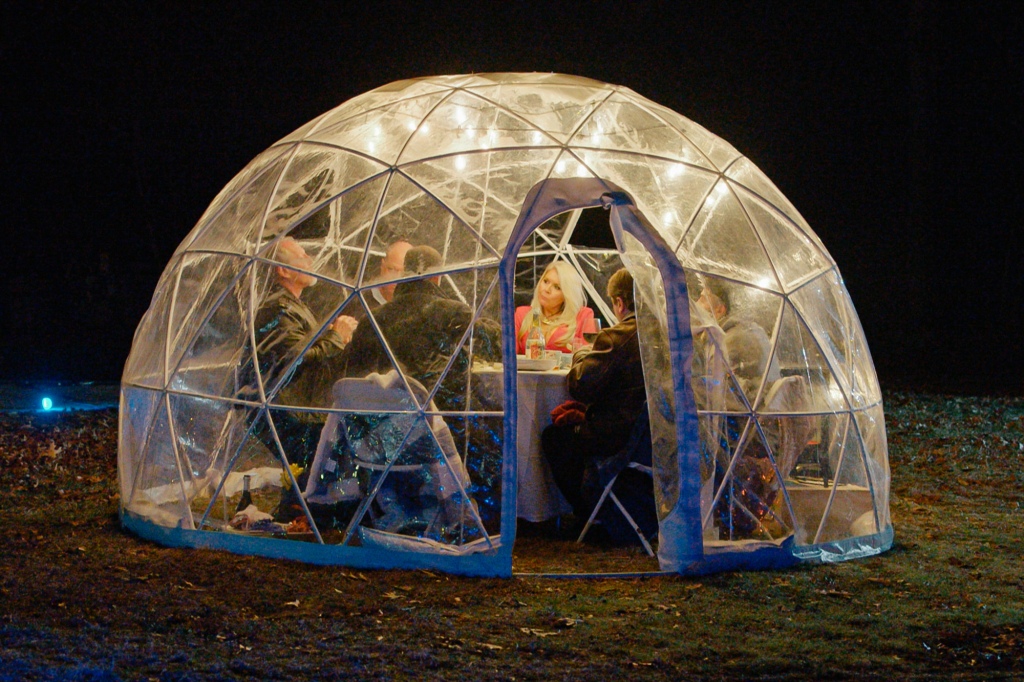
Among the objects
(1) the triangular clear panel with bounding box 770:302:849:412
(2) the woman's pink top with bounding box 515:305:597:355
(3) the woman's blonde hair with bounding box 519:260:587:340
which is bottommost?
(1) the triangular clear panel with bounding box 770:302:849:412

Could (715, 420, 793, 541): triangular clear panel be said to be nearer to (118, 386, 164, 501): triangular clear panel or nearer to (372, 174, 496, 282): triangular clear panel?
(372, 174, 496, 282): triangular clear panel

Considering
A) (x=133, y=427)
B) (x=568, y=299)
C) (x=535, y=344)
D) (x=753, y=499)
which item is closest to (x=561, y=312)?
(x=568, y=299)

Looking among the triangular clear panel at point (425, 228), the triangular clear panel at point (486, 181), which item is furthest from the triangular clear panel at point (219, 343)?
the triangular clear panel at point (486, 181)

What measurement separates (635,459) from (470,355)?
144 cm

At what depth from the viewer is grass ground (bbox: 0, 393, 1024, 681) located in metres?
5.18

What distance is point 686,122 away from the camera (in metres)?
8.33

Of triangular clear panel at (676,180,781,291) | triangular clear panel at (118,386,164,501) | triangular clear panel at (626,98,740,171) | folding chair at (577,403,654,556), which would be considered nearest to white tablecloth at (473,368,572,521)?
folding chair at (577,403,654,556)

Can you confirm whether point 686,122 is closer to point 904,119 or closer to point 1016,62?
point 904,119

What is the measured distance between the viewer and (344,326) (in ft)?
22.7

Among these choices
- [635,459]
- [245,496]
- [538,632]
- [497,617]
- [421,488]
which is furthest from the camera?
[635,459]

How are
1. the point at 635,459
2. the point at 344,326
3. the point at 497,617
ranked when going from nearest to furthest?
1. the point at 497,617
2. the point at 344,326
3. the point at 635,459

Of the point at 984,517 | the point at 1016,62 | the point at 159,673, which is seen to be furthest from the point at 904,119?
the point at 159,673

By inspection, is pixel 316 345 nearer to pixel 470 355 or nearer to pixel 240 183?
pixel 470 355

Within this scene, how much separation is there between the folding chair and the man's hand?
193 centimetres
